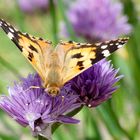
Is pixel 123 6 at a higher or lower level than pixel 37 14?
lower

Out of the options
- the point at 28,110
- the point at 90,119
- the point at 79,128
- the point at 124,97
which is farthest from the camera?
the point at 124,97

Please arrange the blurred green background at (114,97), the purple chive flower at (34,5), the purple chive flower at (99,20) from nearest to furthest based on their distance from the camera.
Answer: the blurred green background at (114,97) → the purple chive flower at (99,20) → the purple chive flower at (34,5)

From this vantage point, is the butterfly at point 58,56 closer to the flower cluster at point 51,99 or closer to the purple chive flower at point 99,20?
the flower cluster at point 51,99

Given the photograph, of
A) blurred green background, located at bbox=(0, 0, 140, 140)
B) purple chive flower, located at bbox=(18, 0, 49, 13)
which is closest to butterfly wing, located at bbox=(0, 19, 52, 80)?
blurred green background, located at bbox=(0, 0, 140, 140)

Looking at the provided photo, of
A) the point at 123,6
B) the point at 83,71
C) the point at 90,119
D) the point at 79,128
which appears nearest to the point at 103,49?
the point at 83,71

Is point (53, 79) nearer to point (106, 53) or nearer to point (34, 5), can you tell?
point (106, 53)

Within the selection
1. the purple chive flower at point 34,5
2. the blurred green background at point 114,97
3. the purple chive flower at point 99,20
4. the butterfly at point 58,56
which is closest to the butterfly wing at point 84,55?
the butterfly at point 58,56

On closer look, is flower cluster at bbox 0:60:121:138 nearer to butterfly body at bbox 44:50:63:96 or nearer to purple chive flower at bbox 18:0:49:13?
butterfly body at bbox 44:50:63:96

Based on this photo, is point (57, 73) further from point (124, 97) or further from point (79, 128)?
point (124, 97)
